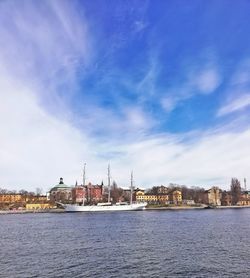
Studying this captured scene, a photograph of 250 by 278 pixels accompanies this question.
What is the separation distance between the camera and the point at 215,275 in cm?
3544

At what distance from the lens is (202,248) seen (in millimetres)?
50906

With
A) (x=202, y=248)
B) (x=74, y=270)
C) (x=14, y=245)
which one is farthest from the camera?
(x=14, y=245)

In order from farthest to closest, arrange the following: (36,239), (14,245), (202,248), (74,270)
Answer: (36,239) → (14,245) → (202,248) → (74,270)

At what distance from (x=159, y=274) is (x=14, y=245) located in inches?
1068

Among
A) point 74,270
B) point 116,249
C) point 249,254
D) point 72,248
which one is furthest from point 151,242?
point 74,270

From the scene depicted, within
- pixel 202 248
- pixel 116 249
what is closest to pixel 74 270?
pixel 116 249

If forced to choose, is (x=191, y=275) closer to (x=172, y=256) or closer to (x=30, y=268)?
(x=172, y=256)

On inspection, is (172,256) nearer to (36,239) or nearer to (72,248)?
(72,248)

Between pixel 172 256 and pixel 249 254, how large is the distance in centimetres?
864

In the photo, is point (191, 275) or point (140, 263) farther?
point (140, 263)

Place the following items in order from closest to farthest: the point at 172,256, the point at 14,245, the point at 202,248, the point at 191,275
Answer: the point at 191,275 → the point at 172,256 → the point at 202,248 → the point at 14,245

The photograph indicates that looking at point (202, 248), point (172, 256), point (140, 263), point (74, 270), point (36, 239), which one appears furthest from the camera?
point (36, 239)

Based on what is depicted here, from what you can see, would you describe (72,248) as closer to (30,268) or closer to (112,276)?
(30,268)

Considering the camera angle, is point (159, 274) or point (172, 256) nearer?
point (159, 274)
